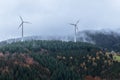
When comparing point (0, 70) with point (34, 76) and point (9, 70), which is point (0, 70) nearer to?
point (9, 70)

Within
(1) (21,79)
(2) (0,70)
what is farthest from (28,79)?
(2) (0,70)

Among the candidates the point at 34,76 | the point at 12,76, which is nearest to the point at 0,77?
the point at 12,76

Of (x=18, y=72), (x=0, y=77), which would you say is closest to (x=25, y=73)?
(x=18, y=72)

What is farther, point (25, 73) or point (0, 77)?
point (25, 73)

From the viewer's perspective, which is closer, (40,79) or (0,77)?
(0,77)

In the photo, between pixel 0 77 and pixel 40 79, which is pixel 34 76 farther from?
pixel 0 77

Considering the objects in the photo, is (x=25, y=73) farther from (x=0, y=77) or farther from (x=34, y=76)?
(x=0, y=77)
